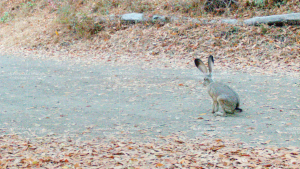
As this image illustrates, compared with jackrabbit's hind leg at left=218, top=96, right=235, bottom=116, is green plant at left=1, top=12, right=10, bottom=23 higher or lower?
higher

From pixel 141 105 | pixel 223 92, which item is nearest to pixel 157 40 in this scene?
pixel 141 105

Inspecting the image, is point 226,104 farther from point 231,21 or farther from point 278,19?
point 231,21

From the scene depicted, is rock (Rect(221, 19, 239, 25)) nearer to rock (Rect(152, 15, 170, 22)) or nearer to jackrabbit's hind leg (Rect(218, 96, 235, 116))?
rock (Rect(152, 15, 170, 22))

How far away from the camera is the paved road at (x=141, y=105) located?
5.62m

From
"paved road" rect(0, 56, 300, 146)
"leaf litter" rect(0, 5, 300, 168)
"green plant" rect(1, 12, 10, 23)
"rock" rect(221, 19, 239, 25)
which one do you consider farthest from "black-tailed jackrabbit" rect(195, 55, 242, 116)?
"green plant" rect(1, 12, 10, 23)

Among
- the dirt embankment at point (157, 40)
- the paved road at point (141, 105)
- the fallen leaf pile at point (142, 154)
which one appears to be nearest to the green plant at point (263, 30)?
the dirt embankment at point (157, 40)

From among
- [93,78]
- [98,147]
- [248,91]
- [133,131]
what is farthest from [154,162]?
[93,78]

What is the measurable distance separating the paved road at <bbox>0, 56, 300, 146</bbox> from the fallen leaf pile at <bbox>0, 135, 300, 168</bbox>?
355mm

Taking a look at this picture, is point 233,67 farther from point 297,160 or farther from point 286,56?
point 297,160

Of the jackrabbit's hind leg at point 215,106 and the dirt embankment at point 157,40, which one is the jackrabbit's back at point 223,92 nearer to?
the jackrabbit's hind leg at point 215,106

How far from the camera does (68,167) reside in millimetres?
4227

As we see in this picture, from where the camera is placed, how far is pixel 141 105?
732 centimetres

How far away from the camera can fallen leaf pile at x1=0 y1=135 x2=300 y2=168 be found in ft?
14.0

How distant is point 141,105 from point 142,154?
9.02 feet
